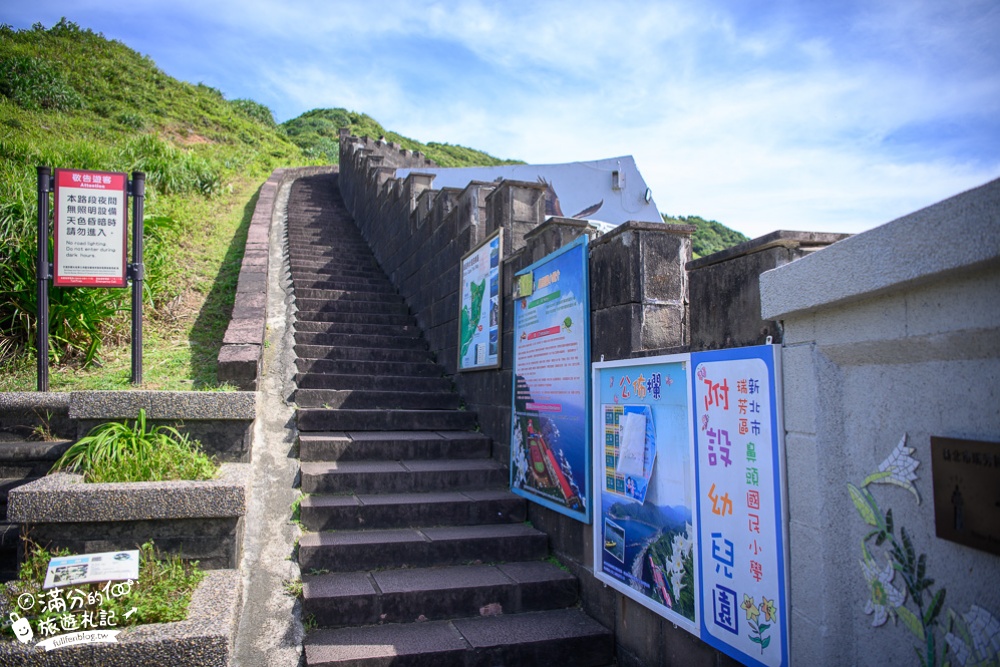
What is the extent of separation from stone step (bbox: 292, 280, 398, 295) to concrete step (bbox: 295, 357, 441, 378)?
240 centimetres

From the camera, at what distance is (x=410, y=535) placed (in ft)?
15.6

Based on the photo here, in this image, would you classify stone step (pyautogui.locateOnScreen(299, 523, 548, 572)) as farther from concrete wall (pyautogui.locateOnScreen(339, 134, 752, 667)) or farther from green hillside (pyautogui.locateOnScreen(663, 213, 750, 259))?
green hillside (pyautogui.locateOnScreen(663, 213, 750, 259))

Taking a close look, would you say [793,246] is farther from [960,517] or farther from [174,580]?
[174,580]

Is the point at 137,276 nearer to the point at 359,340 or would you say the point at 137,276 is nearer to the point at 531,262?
the point at 359,340

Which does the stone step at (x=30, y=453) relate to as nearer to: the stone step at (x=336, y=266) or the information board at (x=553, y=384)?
the information board at (x=553, y=384)

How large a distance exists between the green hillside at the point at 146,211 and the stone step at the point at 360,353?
944mm

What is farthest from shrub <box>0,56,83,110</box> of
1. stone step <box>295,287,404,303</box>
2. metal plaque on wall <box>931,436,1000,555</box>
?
metal plaque on wall <box>931,436,1000,555</box>

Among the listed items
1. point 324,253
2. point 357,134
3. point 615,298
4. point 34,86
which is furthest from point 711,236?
point 357,134

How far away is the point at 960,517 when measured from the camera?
68.8 inches

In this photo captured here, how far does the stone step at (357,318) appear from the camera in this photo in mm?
8500

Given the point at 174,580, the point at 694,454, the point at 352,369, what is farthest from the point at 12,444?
the point at 694,454

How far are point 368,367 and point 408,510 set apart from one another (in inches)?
108

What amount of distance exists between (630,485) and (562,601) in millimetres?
1277

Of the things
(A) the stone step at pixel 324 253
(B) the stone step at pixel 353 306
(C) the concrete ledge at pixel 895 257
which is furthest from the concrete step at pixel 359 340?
(C) the concrete ledge at pixel 895 257
